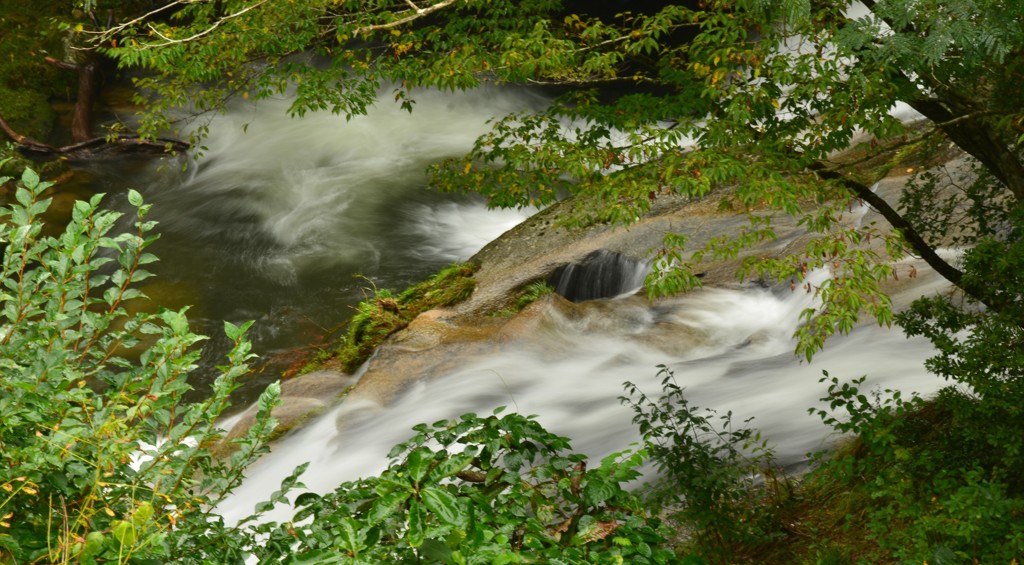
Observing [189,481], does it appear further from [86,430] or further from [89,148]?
[89,148]

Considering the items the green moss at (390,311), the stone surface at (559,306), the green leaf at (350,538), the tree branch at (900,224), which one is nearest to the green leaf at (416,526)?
the green leaf at (350,538)

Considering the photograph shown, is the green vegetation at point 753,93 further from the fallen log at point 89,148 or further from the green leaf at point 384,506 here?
the fallen log at point 89,148

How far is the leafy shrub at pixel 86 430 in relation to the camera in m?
2.90

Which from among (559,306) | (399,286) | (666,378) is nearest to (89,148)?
(399,286)

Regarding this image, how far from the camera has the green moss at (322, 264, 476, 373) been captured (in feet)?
34.6

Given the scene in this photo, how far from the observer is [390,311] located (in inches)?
443

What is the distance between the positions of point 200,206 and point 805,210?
389 inches

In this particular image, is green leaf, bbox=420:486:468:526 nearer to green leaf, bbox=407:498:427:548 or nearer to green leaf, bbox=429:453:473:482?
green leaf, bbox=407:498:427:548

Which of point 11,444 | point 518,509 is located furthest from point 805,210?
point 11,444

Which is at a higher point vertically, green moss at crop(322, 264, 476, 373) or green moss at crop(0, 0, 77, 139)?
green moss at crop(0, 0, 77, 139)

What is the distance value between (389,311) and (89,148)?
9430 mm

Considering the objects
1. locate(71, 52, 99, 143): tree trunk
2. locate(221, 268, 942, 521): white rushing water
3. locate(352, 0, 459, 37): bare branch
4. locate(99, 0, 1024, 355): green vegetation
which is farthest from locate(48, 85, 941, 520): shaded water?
locate(352, 0, 459, 37): bare branch

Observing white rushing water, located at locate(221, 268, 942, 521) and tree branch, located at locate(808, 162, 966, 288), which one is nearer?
tree branch, located at locate(808, 162, 966, 288)

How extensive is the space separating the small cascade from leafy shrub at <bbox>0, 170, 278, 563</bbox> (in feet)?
→ 23.6
